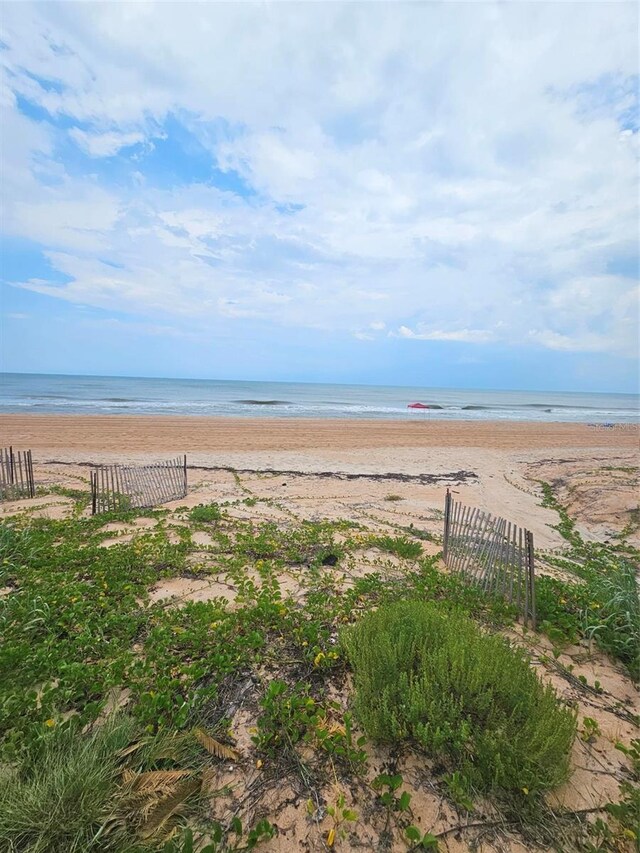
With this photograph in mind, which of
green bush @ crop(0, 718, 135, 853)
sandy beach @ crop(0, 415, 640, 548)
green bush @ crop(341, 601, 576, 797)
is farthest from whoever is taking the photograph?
sandy beach @ crop(0, 415, 640, 548)

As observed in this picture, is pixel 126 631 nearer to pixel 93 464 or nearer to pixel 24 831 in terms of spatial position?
pixel 24 831

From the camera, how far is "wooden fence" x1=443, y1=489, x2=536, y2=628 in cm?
501

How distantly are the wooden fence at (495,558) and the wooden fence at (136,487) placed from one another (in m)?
6.85

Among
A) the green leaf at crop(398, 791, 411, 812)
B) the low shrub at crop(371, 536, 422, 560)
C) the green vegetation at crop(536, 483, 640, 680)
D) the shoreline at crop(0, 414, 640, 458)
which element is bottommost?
the shoreline at crop(0, 414, 640, 458)

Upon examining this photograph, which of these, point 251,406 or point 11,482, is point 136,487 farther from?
point 251,406

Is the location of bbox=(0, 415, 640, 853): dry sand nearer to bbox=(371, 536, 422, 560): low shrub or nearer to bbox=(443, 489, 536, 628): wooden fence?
bbox=(371, 536, 422, 560): low shrub

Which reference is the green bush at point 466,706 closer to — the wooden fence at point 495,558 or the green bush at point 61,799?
the wooden fence at point 495,558

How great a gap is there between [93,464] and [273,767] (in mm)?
14074

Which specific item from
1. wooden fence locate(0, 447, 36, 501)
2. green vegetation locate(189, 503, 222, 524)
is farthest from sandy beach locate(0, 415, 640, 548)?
wooden fence locate(0, 447, 36, 501)

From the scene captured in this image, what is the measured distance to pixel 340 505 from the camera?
1030 centimetres

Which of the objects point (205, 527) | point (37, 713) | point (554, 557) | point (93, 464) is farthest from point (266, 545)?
point (93, 464)

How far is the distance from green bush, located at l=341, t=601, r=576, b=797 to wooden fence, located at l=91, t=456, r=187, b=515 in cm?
701

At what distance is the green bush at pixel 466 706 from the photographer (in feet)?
8.61

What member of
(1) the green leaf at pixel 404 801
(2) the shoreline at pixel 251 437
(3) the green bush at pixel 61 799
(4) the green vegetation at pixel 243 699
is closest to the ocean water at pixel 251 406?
(2) the shoreline at pixel 251 437
